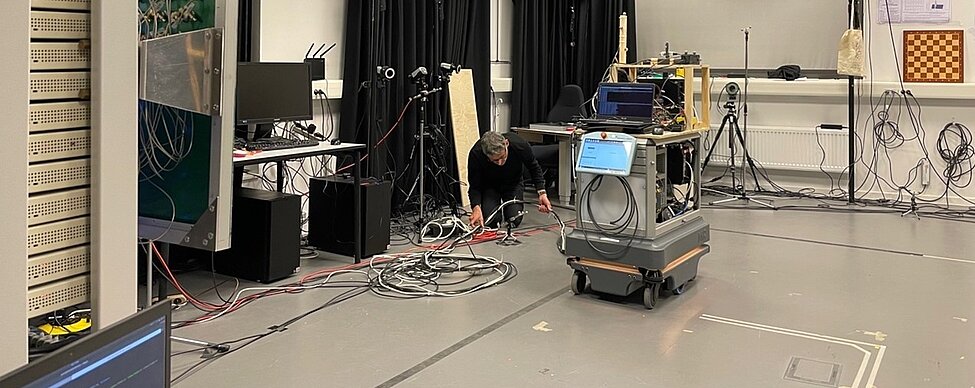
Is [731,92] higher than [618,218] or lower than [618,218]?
higher

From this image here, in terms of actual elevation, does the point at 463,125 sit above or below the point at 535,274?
above

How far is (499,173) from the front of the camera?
6.21 m

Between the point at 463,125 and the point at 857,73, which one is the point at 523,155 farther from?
the point at 857,73

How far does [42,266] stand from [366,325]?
2586mm

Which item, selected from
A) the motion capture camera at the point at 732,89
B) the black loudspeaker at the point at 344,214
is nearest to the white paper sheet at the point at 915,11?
the motion capture camera at the point at 732,89

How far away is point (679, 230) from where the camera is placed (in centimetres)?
464

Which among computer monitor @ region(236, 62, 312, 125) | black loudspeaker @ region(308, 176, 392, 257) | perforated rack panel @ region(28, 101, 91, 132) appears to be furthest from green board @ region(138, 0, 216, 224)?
black loudspeaker @ region(308, 176, 392, 257)

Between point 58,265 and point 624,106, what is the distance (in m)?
3.46

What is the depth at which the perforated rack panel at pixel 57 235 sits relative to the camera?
1.52m

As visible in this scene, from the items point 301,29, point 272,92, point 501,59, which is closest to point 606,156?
point 272,92

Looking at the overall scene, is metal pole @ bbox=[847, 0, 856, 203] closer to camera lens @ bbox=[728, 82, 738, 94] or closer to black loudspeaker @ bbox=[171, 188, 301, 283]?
camera lens @ bbox=[728, 82, 738, 94]

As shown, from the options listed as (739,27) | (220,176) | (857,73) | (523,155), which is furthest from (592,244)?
(739,27)

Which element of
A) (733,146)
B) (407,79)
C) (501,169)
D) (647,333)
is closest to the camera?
(647,333)

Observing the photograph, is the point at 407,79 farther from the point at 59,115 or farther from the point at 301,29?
the point at 59,115
